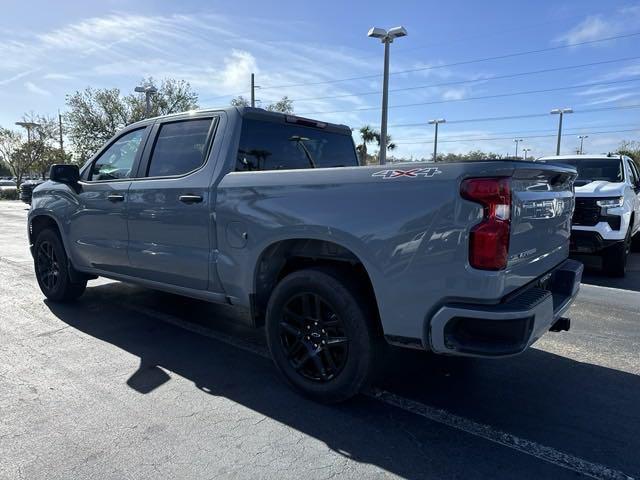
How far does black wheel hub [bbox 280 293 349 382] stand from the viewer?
3127 millimetres

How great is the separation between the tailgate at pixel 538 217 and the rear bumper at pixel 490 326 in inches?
7.9

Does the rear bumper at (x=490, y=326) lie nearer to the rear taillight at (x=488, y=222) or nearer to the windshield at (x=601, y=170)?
the rear taillight at (x=488, y=222)

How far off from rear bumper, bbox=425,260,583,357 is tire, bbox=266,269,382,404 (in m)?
0.47

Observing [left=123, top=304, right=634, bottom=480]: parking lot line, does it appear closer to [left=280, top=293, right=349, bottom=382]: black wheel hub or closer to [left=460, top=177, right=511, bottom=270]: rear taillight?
[left=280, top=293, right=349, bottom=382]: black wheel hub

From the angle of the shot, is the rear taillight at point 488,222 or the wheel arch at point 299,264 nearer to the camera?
the rear taillight at point 488,222

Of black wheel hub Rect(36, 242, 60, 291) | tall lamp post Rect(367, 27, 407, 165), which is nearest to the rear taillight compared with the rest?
black wheel hub Rect(36, 242, 60, 291)

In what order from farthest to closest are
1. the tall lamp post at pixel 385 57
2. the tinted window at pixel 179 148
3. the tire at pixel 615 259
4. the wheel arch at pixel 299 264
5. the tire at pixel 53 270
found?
the tall lamp post at pixel 385 57, the tire at pixel 615 259, the tire at pixel 53 270, the tinted window at pixel 179 148, the wheel arch at pixel 299 264

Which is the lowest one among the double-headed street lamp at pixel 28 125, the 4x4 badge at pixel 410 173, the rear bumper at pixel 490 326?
the rear bumper at pixel 490 326

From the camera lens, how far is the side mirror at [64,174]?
4887 mm

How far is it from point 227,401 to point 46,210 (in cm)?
364

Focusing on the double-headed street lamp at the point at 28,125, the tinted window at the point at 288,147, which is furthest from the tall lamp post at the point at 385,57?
the double-headed street lamp at the point at 28,125

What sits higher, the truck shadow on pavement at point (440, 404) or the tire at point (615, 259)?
the tire at point (615, 259)

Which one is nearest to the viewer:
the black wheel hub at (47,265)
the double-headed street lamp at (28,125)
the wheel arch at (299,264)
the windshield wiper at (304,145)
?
the wheel arch at (299,264)

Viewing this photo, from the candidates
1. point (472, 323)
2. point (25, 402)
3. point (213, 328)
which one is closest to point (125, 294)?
point (213, 328)
